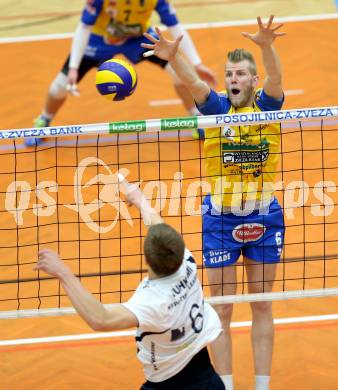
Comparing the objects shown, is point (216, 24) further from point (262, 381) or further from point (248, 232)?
point (262, 381)

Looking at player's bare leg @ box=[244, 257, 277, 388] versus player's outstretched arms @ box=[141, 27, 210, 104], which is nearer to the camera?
player's outstretched arms @ box=[141, 27, 210, 104]

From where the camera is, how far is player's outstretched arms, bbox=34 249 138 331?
508 centimetres

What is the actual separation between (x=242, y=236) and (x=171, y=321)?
1734 mm

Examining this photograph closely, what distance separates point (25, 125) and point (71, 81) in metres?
1.35

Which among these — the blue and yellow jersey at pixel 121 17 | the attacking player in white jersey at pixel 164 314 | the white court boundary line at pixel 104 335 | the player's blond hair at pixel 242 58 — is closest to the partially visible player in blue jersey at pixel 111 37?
the blue and yellow jersey at pixel 121 17

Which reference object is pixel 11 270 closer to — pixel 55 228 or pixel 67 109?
pixel 55 228

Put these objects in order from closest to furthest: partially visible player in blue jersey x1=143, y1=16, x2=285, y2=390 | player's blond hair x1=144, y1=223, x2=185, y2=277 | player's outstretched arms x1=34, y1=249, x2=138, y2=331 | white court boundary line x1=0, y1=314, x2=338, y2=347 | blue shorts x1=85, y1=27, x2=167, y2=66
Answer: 1. player's outstretched arms x1=34, y1=249, x2=138, y2=331
2. player's blond hair x1=144, y1=223, x2=185, y2=277
3. partially visible player in blue jersey x1=143, y1=16, x2=285, y2=390
4. white court boundary line x1=0, y1=314, x2=338, y2=347
5. blue shorts x1=85, y1=27, x2=167, y2=66

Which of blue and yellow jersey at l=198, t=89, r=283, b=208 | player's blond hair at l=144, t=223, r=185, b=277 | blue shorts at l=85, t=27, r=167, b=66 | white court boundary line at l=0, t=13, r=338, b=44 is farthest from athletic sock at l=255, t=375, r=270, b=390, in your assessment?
white court boundary line at l=0, t=13, r=338, b=44

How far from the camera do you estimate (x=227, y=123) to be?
Result: 21.7 ft

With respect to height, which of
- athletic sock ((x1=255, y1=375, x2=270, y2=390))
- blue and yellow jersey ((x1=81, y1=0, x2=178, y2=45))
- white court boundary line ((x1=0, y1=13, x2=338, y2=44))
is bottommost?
athletic sock ((x1=255, y1=375, x2=270, y2=390))

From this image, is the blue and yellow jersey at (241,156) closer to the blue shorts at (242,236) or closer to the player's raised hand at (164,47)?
the blue shorts at (242,236)

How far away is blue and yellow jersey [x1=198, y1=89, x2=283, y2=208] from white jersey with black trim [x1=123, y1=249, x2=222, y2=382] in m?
1.27

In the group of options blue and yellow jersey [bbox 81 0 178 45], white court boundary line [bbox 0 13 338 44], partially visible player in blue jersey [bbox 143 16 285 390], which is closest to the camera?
partially visible player in blue jersey [bbox 143 16 285 390]

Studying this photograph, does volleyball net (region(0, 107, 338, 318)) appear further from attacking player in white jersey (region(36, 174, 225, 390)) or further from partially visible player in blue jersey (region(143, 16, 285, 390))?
attacking player in white jersey (region(36, 174, 225, 390))
